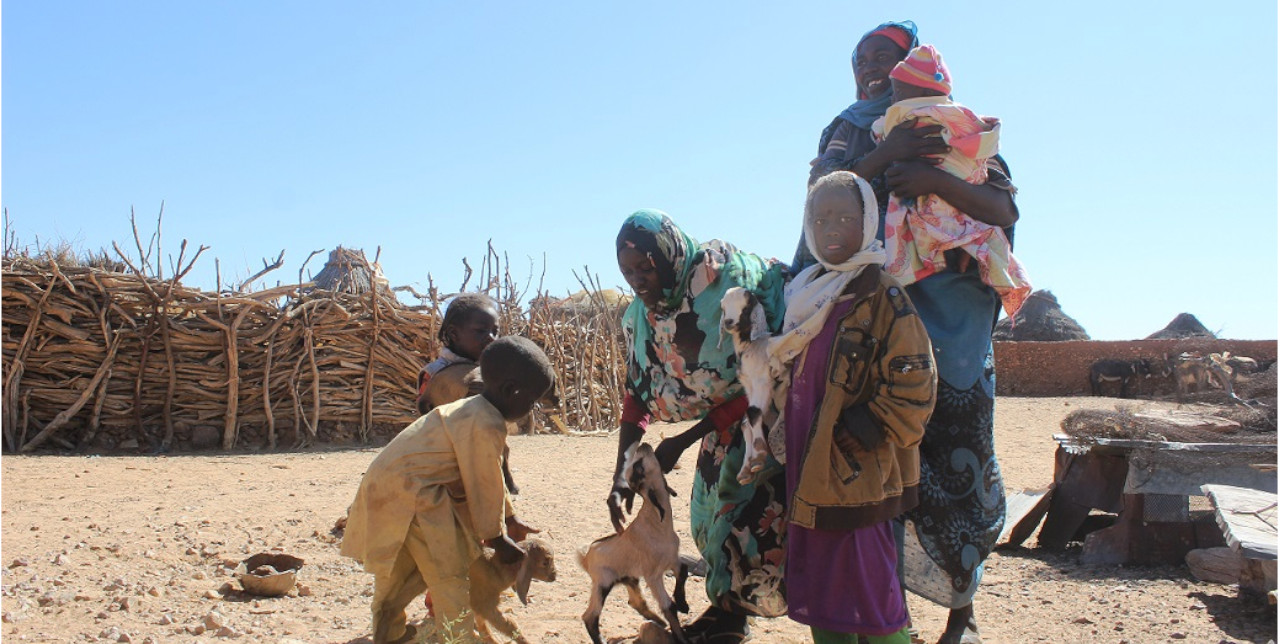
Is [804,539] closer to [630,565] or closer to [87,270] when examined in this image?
[630,565]

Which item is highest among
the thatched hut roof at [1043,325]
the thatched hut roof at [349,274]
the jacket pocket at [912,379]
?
the thatched hut roof at [1043,325]

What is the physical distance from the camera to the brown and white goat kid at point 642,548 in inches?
124

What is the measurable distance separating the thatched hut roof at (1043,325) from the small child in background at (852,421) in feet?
81.2

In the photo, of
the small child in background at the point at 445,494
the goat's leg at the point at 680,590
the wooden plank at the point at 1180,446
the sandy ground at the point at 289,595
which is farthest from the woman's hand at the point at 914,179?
the wooden plank at the point at 1180,446

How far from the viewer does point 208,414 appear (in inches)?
389

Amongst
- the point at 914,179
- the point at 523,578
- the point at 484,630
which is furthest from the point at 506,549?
the point at 914,179

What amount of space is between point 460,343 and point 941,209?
219 centimetres

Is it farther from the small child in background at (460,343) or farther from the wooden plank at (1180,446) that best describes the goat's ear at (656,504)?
the wooden plank at (1180,446)

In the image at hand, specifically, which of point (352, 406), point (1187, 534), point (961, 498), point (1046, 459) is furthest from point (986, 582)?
point (352, 406)

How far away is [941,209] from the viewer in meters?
3.10

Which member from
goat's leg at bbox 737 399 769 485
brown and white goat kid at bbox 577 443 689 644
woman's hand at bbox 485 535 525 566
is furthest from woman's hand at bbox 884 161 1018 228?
woman's hand at bbox 485 535 525 566

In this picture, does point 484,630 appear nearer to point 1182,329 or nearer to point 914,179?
point 914,179

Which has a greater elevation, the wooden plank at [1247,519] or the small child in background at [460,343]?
the small child in background at [460,343]

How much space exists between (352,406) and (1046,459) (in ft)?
24.2
